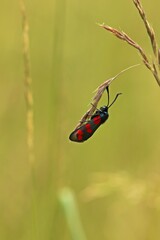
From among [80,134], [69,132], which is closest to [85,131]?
[80,134]

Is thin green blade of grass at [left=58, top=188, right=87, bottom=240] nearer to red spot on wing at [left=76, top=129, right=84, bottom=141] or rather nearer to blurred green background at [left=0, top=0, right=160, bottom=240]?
blurred green background at [left=0, top=0, right=160, bottom=240]

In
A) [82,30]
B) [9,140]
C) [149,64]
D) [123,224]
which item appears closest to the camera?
[149,64]

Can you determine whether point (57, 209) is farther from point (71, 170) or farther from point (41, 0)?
point (41, 0)

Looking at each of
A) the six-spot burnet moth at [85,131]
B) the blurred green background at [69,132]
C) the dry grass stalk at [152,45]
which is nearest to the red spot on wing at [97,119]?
the six-spot burnet moth at [85,131]

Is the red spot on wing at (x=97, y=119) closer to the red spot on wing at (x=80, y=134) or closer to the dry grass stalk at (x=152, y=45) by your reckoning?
the red spot on wing at (x=80, y=134)

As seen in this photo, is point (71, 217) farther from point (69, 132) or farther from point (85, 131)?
point (69, 132)

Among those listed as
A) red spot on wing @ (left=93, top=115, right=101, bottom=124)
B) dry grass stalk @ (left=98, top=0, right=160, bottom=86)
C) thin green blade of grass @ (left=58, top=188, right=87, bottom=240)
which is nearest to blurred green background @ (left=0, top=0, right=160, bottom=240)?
thin green blade of grass @ (left=58, top=188, right=87, bottom=240)

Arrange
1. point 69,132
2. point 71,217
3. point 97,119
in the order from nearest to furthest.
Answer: point 97,119 < point 71,217 < point 69,132

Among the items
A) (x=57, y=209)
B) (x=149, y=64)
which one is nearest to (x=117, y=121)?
(x=57, y=209)
